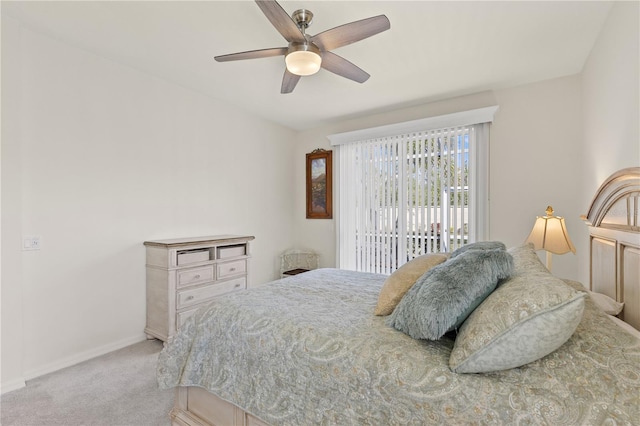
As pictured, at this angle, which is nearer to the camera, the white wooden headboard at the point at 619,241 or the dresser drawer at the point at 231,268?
the white wooden headboard at the point at 619,241

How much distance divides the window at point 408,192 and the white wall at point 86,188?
1.89 metres

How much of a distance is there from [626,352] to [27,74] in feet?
12.5

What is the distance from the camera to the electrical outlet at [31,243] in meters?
2.28

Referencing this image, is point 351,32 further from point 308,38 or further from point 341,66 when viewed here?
point 341,66

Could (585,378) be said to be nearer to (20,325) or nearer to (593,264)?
(593,264)

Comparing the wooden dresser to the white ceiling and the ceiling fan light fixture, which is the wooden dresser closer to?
the white ceiling

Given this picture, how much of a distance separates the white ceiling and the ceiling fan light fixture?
0.27 meters

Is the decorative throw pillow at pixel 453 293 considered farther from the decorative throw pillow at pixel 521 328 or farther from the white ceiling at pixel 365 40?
the white ceiling at pixel 365 40

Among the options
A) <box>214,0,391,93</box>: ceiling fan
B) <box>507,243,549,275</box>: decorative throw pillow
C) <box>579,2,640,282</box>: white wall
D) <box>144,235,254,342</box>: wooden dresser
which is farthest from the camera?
<box>144,235,254,342</box>: wooden dresser

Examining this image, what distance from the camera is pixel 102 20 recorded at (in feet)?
7.17

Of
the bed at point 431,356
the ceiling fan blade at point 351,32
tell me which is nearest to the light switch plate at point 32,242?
the bed at point 431,356

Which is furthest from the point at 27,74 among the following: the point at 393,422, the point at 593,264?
the point at 593,264

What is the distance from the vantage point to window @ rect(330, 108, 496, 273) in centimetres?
345

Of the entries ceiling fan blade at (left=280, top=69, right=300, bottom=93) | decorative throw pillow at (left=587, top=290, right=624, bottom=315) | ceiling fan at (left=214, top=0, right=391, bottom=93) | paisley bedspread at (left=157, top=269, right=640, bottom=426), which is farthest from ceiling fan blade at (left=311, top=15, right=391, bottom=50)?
decorative throw pillow at (left=587, top=290, right=624, bottom=315)
